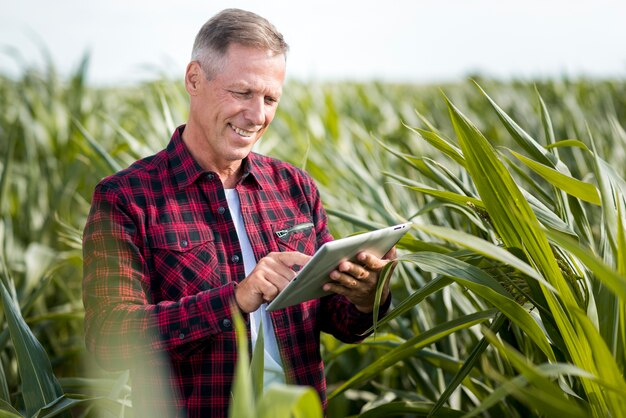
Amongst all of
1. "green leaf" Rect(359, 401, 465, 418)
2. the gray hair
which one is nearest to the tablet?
"green leaf" Rect(359, 401, 465, 418)

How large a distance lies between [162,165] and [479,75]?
4.70m

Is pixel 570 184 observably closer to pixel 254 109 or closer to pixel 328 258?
pixel 328 258

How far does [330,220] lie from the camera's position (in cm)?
202

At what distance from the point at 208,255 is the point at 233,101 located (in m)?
0.23

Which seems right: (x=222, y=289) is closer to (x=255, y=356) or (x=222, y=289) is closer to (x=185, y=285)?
(x=185, y=285)

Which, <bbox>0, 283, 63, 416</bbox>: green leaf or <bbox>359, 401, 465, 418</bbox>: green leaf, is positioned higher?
<bbox>0, 283, 63, 416</bbox>: green leaf

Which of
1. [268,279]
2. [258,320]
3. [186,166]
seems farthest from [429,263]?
[186,166]

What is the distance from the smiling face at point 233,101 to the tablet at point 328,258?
27 centimetres

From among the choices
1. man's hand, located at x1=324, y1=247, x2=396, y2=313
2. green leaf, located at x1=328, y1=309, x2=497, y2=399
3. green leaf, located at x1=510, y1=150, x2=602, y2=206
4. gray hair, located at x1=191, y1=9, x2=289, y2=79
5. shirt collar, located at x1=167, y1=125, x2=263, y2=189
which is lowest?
green leaf, located at x1=328, y1=309, x2=497, y2=399

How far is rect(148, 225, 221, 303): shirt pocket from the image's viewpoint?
1.16m

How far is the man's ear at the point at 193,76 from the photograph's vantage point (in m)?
1.24

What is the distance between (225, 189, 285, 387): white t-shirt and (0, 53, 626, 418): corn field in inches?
5.8

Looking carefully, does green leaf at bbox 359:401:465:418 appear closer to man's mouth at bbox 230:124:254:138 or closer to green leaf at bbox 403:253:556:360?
green leaf at bbox 403:253:556:360

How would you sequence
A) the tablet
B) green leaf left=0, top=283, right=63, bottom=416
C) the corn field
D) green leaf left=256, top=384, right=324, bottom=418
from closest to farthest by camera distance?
green leaf left=256, top=384, right=324, bottom=418 → the corn field → the tablet → green leaf left=0, top=283, right=63, bottom=416
